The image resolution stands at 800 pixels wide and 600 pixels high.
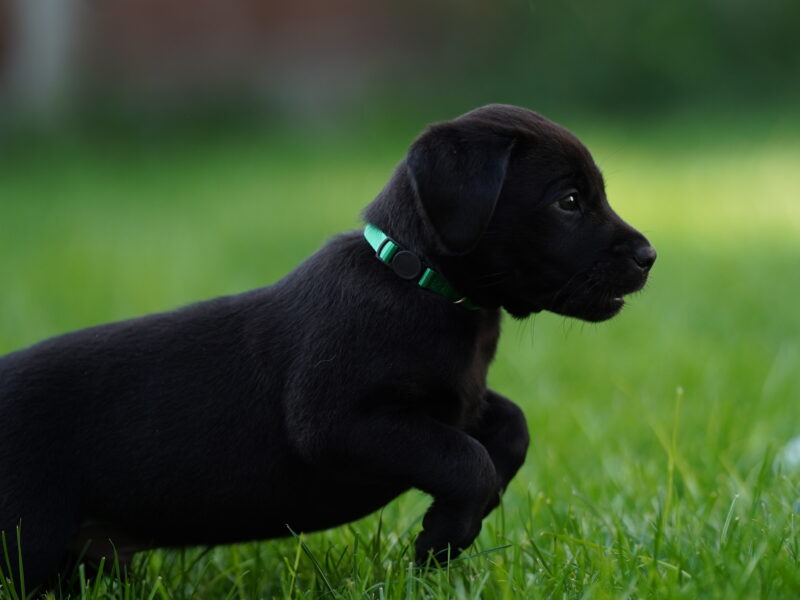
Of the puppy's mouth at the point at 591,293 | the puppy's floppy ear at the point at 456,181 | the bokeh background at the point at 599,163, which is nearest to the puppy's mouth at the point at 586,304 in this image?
the puppy's mouth at the point at 591,293

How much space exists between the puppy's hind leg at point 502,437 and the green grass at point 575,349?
17 cm

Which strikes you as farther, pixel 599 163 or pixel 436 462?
pixel 599 163

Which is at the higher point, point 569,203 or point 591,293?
point 569,203

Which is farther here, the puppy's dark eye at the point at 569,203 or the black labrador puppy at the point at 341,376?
the puppy's dark eye at the point at 569,203

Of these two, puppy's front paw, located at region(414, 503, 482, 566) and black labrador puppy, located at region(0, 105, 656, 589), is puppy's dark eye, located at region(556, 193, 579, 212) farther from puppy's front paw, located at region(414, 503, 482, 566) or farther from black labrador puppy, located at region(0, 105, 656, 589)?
puppy's front paw, located at region(414, 503, 482, 566)

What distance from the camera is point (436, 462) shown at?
8.46 feet

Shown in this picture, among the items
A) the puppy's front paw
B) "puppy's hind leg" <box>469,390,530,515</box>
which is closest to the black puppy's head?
"puppy's hind leg" <box>469,390,530,515</box>

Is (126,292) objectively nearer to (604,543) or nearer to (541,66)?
(604,543)

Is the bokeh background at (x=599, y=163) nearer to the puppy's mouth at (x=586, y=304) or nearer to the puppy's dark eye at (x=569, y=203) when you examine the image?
the puppy's mouth at (x=586, y=304)

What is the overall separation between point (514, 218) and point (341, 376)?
20.6 inches

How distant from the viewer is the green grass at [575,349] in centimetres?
274

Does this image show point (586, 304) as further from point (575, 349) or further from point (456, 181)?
point (575, 349)

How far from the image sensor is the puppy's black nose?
2.77 meters

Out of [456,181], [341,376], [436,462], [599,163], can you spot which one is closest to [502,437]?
[436,462]
